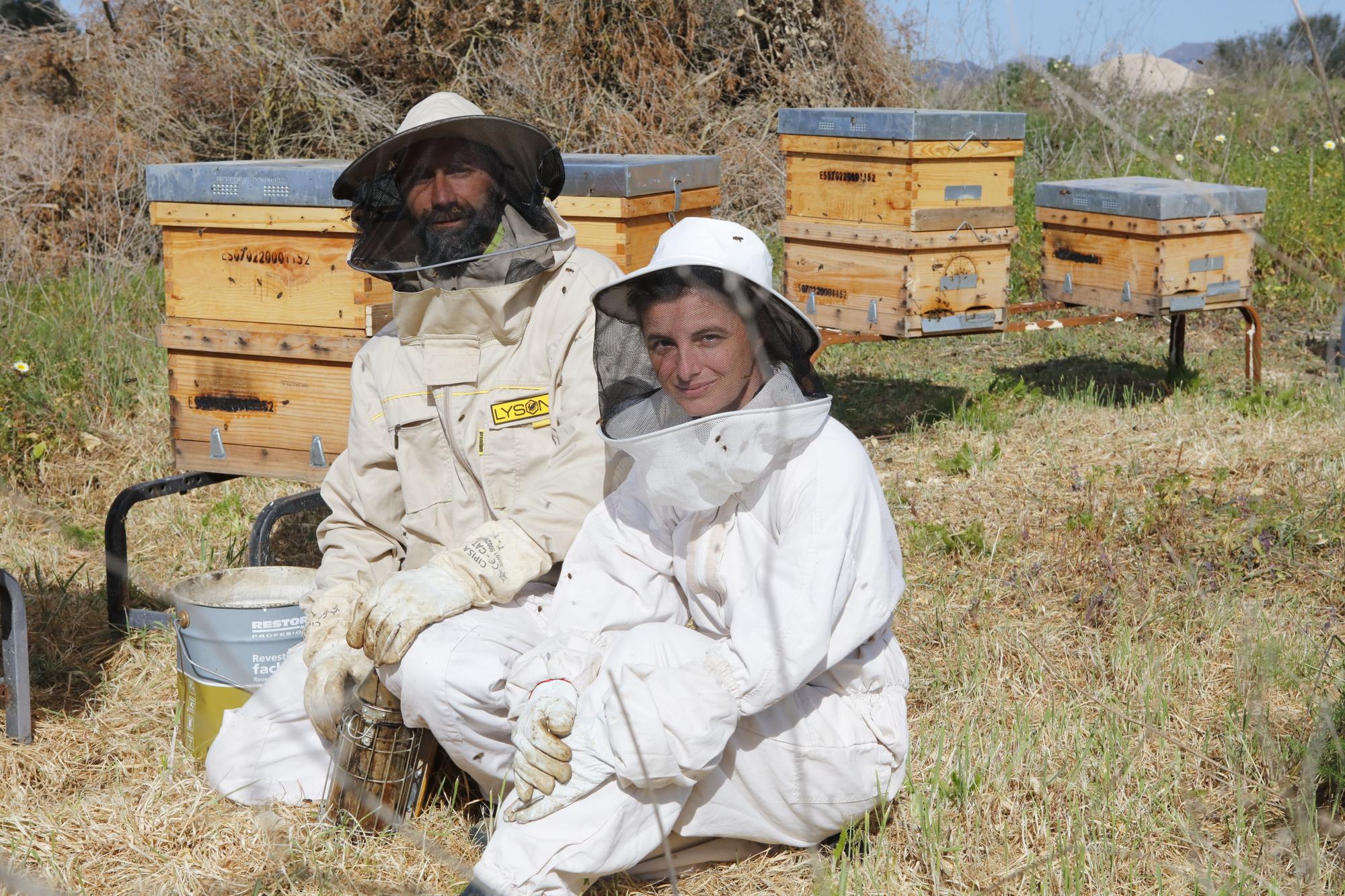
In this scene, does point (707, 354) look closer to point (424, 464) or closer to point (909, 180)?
point (424, 464)

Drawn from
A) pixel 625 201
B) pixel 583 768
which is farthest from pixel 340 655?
pixel 625 201

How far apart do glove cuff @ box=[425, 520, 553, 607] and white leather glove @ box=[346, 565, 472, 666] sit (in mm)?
25

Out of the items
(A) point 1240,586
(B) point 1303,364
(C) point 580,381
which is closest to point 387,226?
(C) point 580,381

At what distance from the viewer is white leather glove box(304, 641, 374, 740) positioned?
263cm

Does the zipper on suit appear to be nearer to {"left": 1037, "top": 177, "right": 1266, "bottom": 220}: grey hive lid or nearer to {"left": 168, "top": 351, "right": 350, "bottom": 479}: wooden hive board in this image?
{"left": 168, "top": 351, "right": 350, "bottom": 479}: wooden hive board

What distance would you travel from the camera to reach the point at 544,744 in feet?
6.95

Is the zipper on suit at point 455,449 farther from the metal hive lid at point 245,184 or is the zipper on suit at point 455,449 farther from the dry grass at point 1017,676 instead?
the metal hive lid at point 245,184

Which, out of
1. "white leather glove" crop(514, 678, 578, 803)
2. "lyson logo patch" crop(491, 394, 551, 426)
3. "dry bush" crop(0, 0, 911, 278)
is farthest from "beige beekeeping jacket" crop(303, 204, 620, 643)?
"dry bush" crop(0, 0, 911, 278)

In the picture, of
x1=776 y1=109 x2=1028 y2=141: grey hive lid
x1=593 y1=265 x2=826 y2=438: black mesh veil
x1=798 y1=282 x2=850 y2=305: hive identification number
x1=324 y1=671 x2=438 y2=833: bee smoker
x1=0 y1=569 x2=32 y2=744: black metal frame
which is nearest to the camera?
x1=593 y1=265 x2=826 y2=438: black mesh veil

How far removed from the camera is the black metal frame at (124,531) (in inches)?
138

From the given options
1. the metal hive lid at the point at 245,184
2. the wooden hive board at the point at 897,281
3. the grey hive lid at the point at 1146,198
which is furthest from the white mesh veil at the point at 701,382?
the grey hive lid at the point at 1146,198

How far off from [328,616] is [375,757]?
14.9 inches

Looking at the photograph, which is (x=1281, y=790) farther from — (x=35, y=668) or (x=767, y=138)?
(x=767, y=138)

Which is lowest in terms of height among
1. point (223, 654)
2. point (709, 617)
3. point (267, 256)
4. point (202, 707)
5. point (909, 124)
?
point (202, 707)
